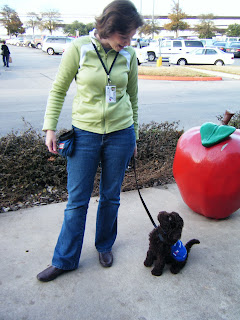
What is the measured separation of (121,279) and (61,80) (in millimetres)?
1517

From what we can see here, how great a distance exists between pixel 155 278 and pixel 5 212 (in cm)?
176

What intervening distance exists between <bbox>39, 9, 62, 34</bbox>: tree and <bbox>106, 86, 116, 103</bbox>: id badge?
80.0 metres

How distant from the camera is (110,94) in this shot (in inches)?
81.3

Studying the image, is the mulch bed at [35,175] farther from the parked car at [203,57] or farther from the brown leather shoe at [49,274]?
the parked car at [203,57]

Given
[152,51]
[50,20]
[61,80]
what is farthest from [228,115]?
[50,20]

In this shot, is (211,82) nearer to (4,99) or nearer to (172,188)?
(4,99)

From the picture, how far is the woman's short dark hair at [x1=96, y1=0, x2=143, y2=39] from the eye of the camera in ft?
6.10

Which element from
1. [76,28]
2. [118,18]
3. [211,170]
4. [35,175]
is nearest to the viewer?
[118,18]

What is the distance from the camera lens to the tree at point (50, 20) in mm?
74812

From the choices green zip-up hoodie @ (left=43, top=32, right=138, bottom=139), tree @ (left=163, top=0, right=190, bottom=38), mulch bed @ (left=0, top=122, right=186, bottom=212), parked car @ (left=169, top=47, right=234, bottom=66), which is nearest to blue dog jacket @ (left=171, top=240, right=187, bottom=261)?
green zip-up hoodie @ (left=43, top=32, right=138, bottom=139)

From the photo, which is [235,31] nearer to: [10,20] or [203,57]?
[203,57]

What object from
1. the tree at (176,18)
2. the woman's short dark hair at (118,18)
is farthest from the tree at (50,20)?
the woman's short dark hair at (118,18)

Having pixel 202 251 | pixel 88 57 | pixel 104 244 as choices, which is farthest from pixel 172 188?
pixel 88 57

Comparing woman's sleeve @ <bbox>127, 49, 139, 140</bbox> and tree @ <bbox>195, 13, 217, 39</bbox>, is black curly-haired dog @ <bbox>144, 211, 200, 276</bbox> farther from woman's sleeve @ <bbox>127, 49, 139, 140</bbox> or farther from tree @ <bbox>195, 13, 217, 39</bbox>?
tree @ <bbox>195, 13, 217, 39</bbox>
